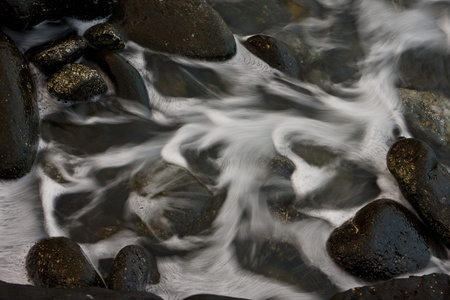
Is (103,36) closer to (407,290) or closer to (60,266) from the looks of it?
(60,266)

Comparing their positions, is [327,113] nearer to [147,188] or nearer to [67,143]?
[147,188]

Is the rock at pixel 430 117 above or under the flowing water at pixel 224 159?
above

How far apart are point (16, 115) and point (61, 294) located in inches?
60.3

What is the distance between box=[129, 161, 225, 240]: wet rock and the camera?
379cm

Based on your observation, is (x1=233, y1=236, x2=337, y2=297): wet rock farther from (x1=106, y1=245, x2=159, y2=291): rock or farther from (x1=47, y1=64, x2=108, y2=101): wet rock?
(x1=47, y1=64, x2=108, y2=101): wet rock

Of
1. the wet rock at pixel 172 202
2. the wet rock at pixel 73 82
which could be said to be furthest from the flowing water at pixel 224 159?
the wet rock at pixel 73 82

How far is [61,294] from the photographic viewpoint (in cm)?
298

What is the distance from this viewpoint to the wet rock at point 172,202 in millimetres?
3795

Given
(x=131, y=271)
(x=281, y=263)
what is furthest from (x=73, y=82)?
(x=281, y=263)

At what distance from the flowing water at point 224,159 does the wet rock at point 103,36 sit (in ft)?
0.72

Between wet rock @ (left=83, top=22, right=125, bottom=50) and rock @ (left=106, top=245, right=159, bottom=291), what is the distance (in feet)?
6.47

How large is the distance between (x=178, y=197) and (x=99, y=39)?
1.69 meters

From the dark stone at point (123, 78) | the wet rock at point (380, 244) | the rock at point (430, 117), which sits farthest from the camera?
the rock at point (430, 117)

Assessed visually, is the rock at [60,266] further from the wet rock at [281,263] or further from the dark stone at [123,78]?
the dark stone at [123,78]
